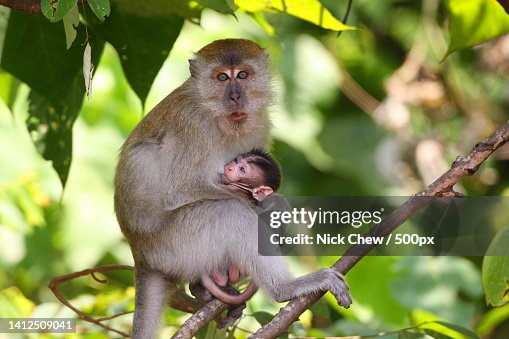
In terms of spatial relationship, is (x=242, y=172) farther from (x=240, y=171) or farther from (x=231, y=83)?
(x=231, y=83)

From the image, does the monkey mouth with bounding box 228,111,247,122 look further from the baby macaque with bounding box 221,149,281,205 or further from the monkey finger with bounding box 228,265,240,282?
the monkey finger with bounding box 228,265,240,282

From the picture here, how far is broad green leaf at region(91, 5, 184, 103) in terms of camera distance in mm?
3514

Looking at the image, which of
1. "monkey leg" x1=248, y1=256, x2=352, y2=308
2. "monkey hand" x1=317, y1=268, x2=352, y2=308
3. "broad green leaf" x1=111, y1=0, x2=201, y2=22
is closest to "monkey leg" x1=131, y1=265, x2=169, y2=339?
"monkey leg" x1=248, y1=256, x2=352, y2=308

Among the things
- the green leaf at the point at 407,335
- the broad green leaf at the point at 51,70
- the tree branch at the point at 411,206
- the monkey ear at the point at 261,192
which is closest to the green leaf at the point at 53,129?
the broad green leaf at the point at 51,70

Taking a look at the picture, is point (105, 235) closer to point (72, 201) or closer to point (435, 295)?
point (72, 201)

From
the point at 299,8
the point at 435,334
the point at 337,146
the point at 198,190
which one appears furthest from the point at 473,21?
the point at 337,146

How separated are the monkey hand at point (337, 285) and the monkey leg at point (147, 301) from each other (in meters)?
0.70

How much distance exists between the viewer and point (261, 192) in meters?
3.84

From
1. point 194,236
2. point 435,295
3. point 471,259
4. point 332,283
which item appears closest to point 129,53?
point 194,236

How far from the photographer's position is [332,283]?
3295 mm

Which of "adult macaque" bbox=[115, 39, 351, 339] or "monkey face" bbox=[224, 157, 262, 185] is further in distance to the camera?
"monkey face" bbox=[224, 157, 262, 185]

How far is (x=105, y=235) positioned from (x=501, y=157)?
3.39m

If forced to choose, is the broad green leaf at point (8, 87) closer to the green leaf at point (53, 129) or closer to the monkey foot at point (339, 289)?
the green leaf at point (53, 129)

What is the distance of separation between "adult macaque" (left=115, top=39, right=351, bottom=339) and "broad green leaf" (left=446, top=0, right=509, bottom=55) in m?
1.00
